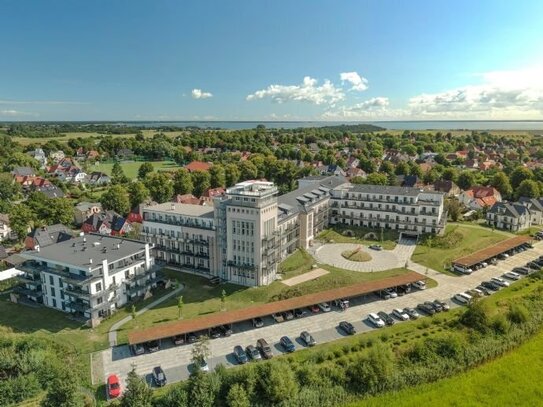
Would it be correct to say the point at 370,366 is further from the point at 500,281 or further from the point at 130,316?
the point at 500,281

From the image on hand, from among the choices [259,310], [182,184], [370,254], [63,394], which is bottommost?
[370,254]

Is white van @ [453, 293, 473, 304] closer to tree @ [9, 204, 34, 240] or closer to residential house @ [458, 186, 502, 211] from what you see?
residential house @ [458, 186, 502, 211]

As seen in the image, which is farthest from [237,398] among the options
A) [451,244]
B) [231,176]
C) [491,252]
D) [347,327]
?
[231,176]

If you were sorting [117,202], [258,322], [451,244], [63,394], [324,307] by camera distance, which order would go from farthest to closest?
[117,202] → [451,244] → [324,307] → [258,322] → [63,394]

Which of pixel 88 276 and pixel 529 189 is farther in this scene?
pixel 529 189

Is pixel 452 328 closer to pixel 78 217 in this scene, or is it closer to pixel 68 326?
pixel 68 326

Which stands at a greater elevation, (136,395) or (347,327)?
(136,395)

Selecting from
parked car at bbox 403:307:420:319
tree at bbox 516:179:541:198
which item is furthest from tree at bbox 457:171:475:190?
parked car at bbox 403:307:420:319
